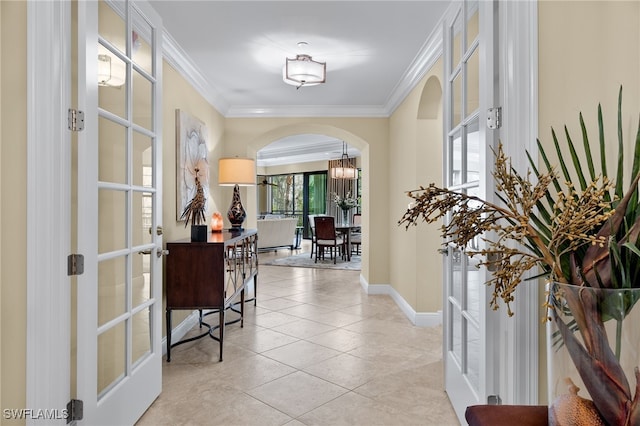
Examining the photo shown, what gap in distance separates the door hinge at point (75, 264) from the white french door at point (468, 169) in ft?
5.20

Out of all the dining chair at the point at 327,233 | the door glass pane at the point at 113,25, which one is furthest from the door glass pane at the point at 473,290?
the dining chair at the point at 327,233

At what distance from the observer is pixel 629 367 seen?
2.46 ft

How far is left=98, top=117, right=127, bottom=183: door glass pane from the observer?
1.89m

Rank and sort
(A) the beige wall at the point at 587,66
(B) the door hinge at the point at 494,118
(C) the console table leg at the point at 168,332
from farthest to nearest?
1. (C) the console table leg at the point at 168,332
2. (B) the door hinge at the point at 494,118
3. (A) the beige wall at the point at 587,66

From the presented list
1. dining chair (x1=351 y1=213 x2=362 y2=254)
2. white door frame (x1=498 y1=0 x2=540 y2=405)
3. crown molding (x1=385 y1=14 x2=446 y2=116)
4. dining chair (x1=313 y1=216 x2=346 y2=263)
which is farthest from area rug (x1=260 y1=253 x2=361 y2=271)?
white door frame (x1=498 y1=0 x2=540 y2=405)

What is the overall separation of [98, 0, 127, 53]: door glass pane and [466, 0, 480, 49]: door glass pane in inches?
70.4

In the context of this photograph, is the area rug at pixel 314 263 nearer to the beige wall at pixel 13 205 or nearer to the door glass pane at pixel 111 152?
the door glass pane at pixel 111 152

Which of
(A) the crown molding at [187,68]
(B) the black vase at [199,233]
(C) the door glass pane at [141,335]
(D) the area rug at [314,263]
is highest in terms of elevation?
(A) the crown molding at [187,68]

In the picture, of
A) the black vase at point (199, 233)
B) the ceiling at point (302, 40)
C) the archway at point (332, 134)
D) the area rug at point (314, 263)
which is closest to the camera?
the ceiling at point (302, 40)

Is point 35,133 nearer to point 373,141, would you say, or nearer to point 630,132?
point 630,132

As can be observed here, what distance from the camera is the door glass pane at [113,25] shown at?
189 centimetres

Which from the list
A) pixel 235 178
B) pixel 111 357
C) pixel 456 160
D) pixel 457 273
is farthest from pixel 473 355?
pixel 235 178

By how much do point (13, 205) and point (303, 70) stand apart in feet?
7.79

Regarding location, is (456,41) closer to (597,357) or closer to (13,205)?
(597,357)
